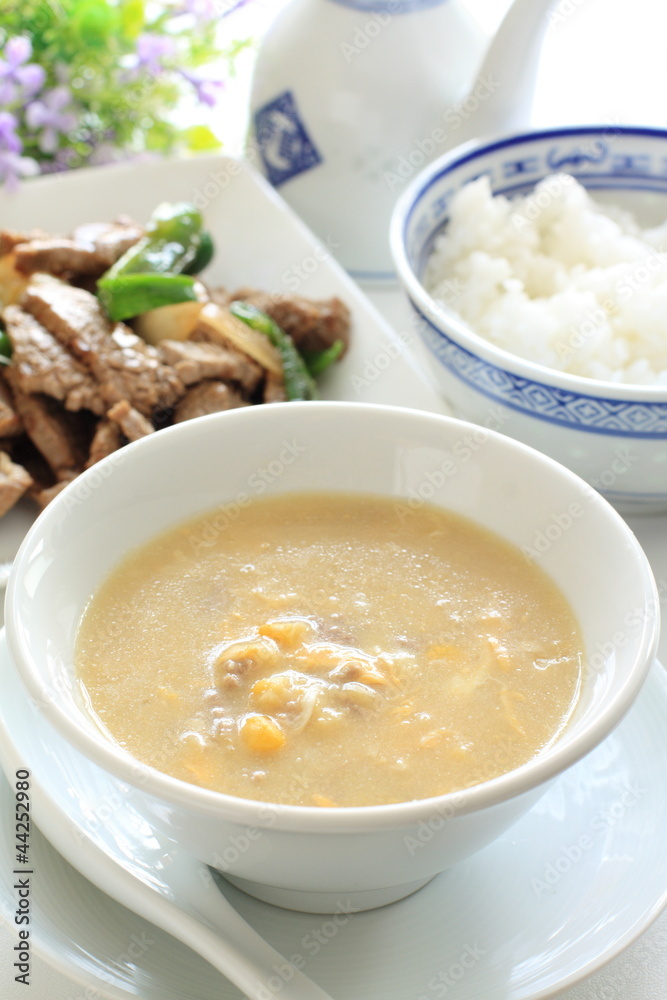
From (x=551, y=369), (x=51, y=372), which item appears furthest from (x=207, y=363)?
(x=551, y=369)

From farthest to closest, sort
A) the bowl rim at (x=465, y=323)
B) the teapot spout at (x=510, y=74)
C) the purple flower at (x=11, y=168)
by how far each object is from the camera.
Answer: the purple flower at (x=11, y=168) < the teapot spout at (x=510, y=74) < the bowl rim at (x=465, y=323)

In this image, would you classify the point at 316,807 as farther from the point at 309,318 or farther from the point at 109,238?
the point at 109,238

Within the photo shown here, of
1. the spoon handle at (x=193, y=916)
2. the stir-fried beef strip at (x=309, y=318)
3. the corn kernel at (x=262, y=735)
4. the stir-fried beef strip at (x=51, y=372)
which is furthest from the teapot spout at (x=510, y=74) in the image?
the spoon handle at (x=193, y=916)

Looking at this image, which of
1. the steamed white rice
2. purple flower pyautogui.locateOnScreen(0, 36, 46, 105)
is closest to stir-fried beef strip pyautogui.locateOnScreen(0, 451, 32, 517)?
the steamed white rice

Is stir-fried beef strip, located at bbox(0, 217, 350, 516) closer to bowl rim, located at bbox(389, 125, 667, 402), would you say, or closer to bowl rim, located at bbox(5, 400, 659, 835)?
bowl rim, located at bbox(389, 125, 667, 402)

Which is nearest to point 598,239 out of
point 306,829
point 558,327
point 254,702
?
point 558,327

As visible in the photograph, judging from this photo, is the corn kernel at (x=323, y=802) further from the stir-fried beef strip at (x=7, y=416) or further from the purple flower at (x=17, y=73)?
the purple flower at (x=17, y=73)
